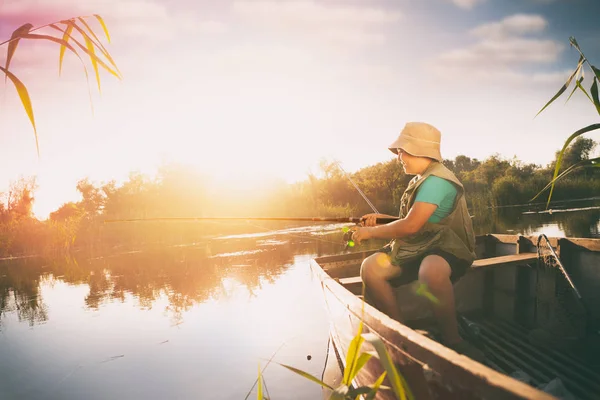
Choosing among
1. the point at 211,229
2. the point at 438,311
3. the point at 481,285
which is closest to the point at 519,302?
the point at 481,285

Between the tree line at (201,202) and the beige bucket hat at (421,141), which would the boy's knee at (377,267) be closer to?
the beige bucket hat at (421,141)

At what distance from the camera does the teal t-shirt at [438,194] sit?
2.36 meters

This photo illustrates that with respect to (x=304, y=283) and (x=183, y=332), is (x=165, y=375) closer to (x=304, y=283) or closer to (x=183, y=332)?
(x=183, y=332)

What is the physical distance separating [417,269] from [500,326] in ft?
5.41

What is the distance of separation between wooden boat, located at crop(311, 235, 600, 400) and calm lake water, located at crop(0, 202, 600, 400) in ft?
4.02

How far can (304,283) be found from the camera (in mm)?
8266

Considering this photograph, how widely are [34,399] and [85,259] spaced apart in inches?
507

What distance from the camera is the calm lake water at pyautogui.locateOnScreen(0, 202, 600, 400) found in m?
4.36

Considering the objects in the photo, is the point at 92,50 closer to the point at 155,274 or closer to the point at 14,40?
the point at 14,40

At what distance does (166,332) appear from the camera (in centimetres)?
598

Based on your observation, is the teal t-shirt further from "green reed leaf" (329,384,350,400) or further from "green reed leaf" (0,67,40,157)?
"green reed leaf" (0,67,40,157)

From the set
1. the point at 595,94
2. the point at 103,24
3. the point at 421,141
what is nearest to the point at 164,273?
the point at 421,141

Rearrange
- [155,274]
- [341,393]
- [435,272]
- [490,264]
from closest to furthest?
[341,393], [435,272], [490,264], [155,274]

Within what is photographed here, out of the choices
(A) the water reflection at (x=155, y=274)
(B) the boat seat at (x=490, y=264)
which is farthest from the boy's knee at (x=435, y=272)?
(A) the water reflection at (x=155, y=274)
